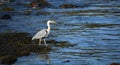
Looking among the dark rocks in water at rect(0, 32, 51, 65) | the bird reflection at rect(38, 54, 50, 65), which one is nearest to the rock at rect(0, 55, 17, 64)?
the dark rocks in water at rect(0, 32, 51, 65)

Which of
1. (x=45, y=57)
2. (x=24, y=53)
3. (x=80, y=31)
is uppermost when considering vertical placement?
(x=24, y=53)

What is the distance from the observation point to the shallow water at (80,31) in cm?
1983

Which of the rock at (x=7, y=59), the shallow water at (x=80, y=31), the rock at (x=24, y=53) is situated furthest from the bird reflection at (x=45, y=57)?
the rock at (x=7, y=59)

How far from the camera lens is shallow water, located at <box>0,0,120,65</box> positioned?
19828mm

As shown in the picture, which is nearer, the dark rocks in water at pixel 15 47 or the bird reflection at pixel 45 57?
the dark rocks in water at pixel 15 47

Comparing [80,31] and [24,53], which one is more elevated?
[24,53]

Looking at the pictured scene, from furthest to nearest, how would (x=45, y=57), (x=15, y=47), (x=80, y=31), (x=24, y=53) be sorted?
(x=80, y=31), (x=15, y=47), (x=24, y=53), (x=45, y=57)

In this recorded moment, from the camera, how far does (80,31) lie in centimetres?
2894

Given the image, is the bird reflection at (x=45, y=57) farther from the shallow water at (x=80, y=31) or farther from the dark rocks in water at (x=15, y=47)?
the dark rocks in water at (x=15, y=47)

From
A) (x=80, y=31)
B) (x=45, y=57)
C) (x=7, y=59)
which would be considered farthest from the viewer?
(x=80, y=31)

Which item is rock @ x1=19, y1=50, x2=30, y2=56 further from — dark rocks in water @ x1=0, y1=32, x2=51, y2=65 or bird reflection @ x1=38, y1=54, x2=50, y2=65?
bird reflection @ x1=38, y1=54, x2=50, y2=65

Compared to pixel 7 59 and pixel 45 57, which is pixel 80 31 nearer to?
pixel 45 57

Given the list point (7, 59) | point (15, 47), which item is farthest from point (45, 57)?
point (15, 47)

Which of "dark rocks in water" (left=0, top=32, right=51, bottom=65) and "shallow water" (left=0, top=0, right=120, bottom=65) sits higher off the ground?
"dark rocks in water" (left=0, top=32, right=51, bottom=65)
